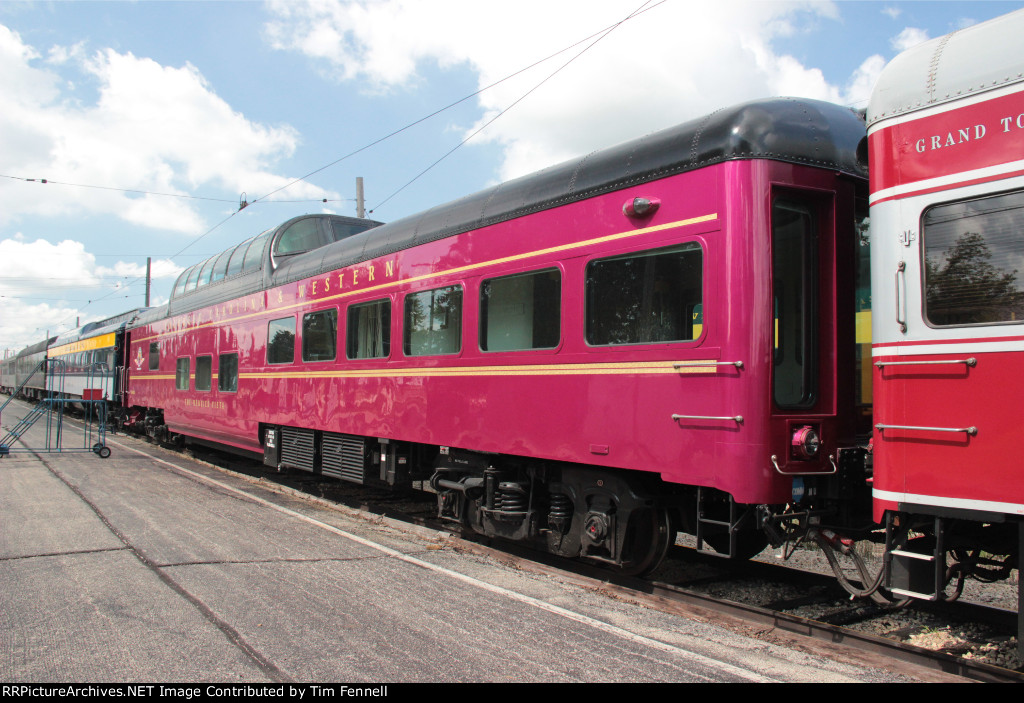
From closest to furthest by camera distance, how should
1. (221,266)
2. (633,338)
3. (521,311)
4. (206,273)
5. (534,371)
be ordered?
(633,338)
(534,371)
(521,311)
(221,266)
(206,273)

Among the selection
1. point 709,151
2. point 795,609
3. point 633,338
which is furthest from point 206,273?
point 795,609

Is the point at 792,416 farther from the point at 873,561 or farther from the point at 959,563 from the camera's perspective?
the point at 873,561

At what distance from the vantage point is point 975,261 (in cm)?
375

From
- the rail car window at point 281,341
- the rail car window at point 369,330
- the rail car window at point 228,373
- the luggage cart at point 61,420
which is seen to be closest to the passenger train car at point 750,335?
the rail car window at point 369,330

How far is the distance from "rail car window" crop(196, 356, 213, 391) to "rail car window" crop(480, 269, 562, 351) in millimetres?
8432

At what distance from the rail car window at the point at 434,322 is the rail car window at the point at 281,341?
10.4 ft

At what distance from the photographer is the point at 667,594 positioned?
17.7 feet

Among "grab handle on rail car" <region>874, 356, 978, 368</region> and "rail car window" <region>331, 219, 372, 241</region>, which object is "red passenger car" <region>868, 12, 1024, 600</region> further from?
"rail car window" <region>331, 219, 372, 241</region>

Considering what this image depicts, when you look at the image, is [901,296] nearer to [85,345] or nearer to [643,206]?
[643,206]

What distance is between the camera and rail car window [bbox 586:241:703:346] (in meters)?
4.87

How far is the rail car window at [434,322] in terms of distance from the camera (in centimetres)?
704

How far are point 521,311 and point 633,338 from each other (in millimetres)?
1333

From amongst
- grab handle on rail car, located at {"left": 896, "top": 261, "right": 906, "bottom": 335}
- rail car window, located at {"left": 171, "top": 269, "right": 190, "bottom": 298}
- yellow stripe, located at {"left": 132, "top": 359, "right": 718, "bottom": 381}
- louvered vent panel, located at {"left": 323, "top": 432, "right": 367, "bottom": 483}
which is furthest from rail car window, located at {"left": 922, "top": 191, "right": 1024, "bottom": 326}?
rail car window, located at {"left": 171, "top": 269, "right": 190, "bottom": 298}

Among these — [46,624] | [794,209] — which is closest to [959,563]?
[794,209]
